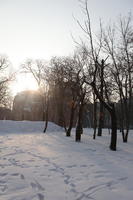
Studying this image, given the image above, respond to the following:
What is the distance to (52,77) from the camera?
25375 mm

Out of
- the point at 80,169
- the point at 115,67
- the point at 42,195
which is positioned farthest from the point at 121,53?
the point at 42,195

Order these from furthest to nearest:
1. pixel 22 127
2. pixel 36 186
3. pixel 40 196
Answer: pixel 22 127 → pixel 36 186 → pixel 40 196

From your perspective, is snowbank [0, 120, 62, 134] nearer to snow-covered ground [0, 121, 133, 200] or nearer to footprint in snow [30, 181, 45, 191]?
snow-covered ground [0, 121, 133, 200]

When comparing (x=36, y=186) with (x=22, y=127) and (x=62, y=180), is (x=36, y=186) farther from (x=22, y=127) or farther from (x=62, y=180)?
(x=22, y=127)

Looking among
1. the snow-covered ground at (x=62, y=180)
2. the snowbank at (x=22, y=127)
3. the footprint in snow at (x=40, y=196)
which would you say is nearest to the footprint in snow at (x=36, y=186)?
the snow-covered ground at (x=62, y=180)

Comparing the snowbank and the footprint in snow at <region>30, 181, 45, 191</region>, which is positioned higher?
the snowbank

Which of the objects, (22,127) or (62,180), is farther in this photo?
(22,127)

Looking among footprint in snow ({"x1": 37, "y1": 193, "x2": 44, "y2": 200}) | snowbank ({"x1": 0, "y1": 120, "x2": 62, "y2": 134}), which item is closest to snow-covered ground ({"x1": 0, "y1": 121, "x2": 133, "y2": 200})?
footprint in snow ({"x1": 37, "y1": 193, "x2": 44, "y2": 200})

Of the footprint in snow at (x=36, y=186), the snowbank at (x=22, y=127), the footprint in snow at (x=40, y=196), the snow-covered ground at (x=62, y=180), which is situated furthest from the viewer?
the snowbank at (x=22, y=127)

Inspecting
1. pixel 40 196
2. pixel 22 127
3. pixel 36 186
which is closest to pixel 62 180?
pixel 36 186

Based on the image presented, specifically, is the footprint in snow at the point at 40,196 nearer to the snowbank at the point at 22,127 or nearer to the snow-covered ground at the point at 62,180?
the snow-covered ground at the point at 62,180

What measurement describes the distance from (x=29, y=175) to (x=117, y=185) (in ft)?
7.64

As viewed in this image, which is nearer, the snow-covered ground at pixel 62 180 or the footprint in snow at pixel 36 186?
the snow-covered ground at pixel 62 180

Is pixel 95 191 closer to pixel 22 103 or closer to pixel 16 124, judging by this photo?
pixel 16 124
